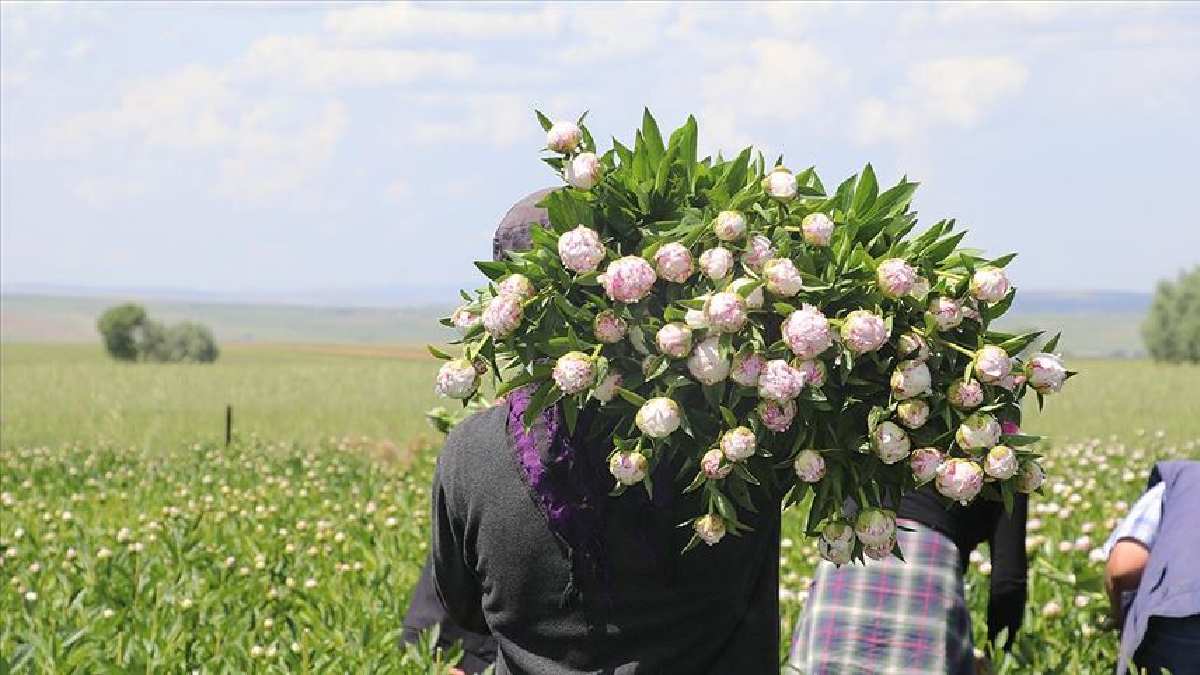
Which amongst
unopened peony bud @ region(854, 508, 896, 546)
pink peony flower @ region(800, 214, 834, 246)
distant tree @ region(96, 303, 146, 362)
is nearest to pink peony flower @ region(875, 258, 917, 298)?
pink peony flower @ region(800, 214, 834, 246)

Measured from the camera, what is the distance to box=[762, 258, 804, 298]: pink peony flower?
9.37 feet

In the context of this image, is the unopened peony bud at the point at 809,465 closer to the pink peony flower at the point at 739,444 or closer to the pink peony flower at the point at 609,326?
the pink peony flower at the point at 739,444

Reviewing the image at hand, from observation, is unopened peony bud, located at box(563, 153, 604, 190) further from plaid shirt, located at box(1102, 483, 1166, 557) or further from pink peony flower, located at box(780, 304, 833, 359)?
plaid shirt, located at box(1102, 483, 1166, 557)

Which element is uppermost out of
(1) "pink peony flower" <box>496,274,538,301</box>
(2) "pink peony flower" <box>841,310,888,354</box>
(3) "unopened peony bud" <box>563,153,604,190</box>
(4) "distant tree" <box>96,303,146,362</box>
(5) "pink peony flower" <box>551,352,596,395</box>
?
(3) "unopened peony bud" <box>563,153,604,190</box>

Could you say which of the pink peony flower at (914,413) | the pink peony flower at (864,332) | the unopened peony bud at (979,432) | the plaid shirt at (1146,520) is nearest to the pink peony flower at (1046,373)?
the unopened peony bud at (979,432)

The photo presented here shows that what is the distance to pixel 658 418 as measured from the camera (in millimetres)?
2850

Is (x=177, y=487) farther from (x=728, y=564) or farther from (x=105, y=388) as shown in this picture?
(x=105, y=388)

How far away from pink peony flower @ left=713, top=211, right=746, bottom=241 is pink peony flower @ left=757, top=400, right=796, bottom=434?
0.98 feet

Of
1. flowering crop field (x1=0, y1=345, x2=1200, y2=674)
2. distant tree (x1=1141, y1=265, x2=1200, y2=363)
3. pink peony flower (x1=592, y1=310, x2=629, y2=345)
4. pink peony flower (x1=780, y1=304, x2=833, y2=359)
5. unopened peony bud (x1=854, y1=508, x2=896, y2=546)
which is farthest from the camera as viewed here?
distant tree (x1=1141, y1=265, x2=1200, y2=363)

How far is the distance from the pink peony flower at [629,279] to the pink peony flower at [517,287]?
0.52 feet

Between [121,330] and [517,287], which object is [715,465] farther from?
[121,330]

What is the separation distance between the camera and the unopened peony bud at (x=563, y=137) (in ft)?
9.75

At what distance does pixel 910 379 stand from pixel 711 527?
0.44 metres

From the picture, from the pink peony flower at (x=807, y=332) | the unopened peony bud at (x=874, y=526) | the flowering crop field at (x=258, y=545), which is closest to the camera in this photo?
the pink peony flower at (x=807, y=332)
